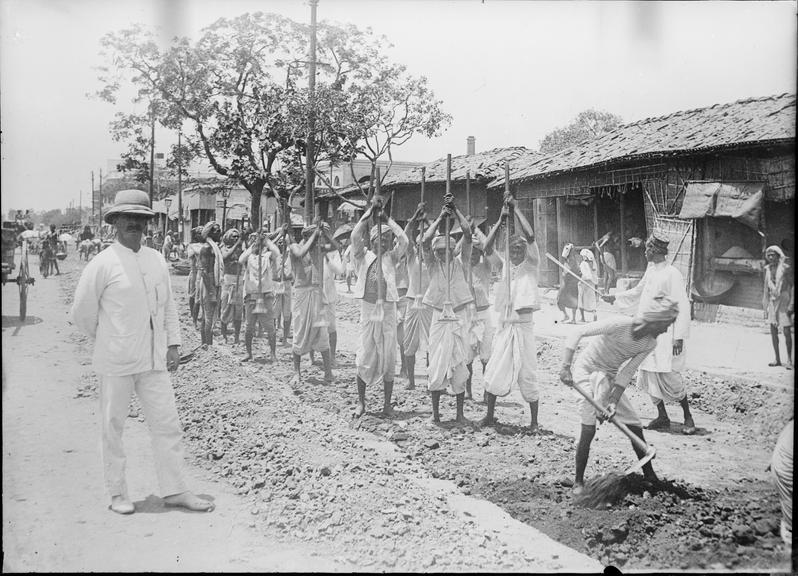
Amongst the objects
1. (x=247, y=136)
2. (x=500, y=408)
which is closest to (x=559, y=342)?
(x=500, y=408)

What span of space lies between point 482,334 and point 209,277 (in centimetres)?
285

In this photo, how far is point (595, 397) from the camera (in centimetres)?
→ 434

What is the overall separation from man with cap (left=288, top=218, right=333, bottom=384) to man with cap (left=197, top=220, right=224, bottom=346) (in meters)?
0.78

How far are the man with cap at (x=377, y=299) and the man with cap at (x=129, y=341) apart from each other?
1904 millimetres

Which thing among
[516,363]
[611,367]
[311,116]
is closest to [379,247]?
[311,116]

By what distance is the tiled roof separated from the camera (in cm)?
495

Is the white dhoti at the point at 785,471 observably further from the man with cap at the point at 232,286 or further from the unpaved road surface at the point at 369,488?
the man with cap at the point at 232,286

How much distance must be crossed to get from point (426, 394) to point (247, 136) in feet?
10.2

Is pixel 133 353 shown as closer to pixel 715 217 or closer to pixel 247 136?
pixel 247 136

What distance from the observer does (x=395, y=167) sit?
19.1 feet

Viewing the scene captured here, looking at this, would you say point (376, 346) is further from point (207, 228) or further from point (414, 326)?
point (207, 228)

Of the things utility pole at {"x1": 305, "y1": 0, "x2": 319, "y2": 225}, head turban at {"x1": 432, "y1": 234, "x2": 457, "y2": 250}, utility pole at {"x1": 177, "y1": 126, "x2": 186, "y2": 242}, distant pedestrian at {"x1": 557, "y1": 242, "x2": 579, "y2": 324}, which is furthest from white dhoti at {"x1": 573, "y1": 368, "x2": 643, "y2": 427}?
utility pole at {"x1": 177, "y1": 126, "x2": 186, "y2": 242}

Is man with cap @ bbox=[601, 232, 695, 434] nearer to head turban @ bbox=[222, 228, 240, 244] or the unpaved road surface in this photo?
the unpaved road surface

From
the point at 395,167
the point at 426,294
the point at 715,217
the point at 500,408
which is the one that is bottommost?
the point at 500,408
